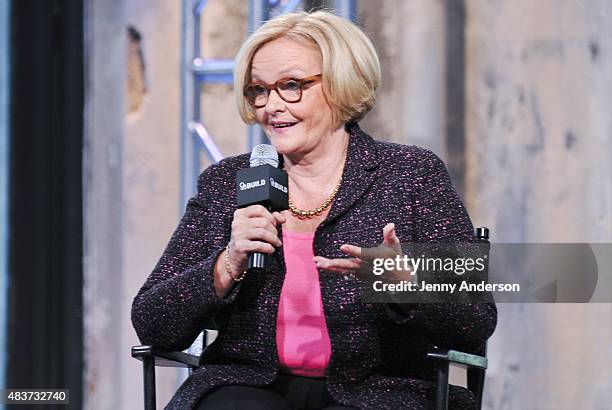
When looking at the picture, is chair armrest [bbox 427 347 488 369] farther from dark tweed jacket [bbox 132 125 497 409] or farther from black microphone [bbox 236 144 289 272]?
black microphone [bbox 236 144 289 272]

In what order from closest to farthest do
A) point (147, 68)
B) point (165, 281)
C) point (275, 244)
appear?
point (275, 244) → point (165, 281) → point (147, 68)

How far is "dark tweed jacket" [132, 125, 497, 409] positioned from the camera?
1.98 m

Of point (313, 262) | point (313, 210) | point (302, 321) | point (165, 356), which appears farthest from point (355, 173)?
point (165, 356)

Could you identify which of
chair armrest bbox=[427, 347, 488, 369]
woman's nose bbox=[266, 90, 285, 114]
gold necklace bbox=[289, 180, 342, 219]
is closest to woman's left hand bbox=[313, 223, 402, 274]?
chair armrest bbox=[427, 347, 488, 369]

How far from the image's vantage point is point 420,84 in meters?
3.07

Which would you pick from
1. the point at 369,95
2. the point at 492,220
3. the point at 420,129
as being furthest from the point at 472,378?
the point at 420,129

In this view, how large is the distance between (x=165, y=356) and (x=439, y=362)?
65 centimetres

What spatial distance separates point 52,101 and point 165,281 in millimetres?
1705

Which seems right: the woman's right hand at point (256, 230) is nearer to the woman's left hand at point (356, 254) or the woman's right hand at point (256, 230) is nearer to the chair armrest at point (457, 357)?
the woman's left hand at point (356, 254)

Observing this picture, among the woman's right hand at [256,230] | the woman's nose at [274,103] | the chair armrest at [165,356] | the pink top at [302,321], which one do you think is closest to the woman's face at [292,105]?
the woman's nose at [274,103]

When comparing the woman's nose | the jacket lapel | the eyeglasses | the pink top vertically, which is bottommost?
the pink top

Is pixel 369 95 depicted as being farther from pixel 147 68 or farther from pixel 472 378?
pixel 147 68

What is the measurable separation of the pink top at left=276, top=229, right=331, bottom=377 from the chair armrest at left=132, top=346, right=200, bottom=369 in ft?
0.92

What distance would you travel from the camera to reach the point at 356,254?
5.78 ft
